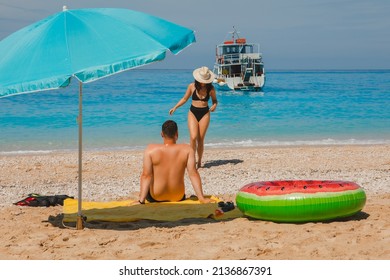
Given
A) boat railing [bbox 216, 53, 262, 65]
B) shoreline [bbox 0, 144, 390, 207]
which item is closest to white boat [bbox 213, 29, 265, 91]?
boat railing [bbox 216, 53, 262, 65]

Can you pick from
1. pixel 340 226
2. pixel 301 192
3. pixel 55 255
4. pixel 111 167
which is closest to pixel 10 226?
pixel 55 255

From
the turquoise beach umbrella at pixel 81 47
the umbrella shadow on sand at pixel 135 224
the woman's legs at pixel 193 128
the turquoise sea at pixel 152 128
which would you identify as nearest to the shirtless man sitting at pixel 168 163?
the umbrella shadow on sand at pixel 135 224

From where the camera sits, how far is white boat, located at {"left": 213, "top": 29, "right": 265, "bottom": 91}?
46.3m

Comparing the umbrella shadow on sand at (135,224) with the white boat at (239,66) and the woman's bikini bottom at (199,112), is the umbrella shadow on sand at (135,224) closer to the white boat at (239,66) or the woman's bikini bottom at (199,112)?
the woman's bikini bottom at (199,112)

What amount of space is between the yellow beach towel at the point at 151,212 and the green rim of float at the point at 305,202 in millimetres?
458

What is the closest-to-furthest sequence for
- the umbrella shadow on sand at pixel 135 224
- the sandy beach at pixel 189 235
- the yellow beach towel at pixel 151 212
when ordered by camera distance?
1. the sandy beach at pixel 189 235
2. the umbrella shadow on sand at pixel 135 224
3. the yellow beach towel at pixel 151 212

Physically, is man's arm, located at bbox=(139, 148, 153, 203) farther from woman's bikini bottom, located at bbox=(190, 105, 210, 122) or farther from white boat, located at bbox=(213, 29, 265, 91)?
white boat, located at bbox=(213, 29, 265, 91)

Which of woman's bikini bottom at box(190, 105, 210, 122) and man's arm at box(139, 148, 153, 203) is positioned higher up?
woman's bikini bottom at box(190, 105, 210, 122)

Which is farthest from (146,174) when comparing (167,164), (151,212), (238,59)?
(238,59)

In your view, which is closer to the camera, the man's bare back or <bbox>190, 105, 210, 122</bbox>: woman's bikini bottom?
→ the man's bare back

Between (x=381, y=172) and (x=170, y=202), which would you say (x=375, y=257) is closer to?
(x=170, y=202)

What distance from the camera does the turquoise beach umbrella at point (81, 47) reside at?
4.29 meters

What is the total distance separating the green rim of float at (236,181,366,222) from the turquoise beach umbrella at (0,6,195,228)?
1.79m

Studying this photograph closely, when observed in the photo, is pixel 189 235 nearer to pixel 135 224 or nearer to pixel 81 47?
pixel 135 224
